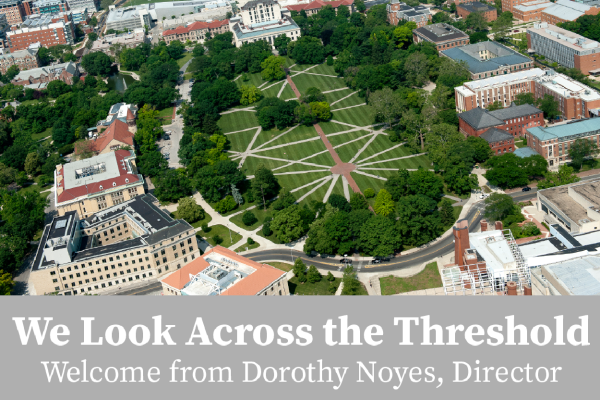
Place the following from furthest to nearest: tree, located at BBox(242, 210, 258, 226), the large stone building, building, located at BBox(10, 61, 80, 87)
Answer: building, located at BBox(10, 61, 80, 87), the large stone building, tree, located at BBox(242, 210, 258, 226)

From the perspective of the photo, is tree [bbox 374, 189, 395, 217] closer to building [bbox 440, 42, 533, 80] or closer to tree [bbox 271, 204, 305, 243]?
tree [bbox 271, 204, 305, 243]

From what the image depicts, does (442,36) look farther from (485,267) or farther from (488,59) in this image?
(485,267)

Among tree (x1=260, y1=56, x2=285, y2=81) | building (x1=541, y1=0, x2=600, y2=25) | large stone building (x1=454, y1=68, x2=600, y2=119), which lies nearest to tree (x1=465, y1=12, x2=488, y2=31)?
building (x1=541, y1=0, x2=600, y2=25)

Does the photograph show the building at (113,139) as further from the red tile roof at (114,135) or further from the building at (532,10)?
the building at (532,10)

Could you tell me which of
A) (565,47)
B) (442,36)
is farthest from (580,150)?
(442,36)

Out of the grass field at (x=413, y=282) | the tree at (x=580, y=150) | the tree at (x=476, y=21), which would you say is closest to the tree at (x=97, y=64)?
the tree at (x=476, y=21)

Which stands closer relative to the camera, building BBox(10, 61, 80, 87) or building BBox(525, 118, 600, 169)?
building BBox(525, 118, 600, 169)

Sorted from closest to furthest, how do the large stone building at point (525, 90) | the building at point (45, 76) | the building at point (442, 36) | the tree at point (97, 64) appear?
the large stone building at point (525, 90), the building at point (442, 36), the building at point (45, 76), the tree at point (97, 64)
